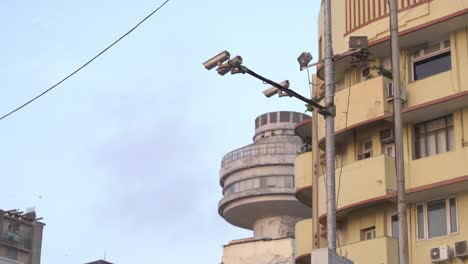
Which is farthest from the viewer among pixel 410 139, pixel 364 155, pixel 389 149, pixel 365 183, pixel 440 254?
pixel 364 155

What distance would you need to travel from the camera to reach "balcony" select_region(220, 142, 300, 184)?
8575 centimetres

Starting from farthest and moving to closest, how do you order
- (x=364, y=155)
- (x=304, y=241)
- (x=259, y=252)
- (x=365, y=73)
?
(x=259, y=252) → (x=304, y=241) → (x=365, y=73) → (x=364, y=155)

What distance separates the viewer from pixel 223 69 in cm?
2066

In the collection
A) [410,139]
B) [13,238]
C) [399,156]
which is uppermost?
[13,238]

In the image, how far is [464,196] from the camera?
2944 centimetres

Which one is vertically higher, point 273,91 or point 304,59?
point 304,59

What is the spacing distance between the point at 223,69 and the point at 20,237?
2535 inches

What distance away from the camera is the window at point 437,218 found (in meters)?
29.5

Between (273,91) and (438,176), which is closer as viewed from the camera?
(273,91)

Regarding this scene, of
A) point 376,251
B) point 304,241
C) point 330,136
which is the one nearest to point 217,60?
point 330,136

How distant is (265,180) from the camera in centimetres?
8612

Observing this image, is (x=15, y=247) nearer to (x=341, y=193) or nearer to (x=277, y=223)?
(x=277, y=223)

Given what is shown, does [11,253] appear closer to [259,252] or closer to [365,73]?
[259,252]

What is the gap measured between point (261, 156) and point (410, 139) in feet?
183
